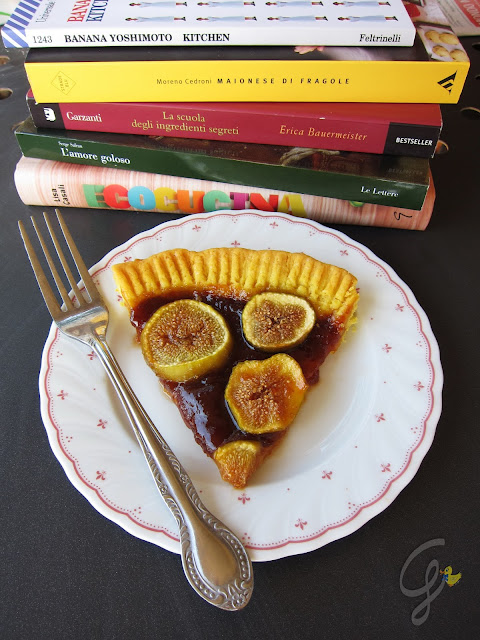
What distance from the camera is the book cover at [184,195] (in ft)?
8.46

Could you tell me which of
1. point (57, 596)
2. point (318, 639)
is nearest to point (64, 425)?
point (57, 596)

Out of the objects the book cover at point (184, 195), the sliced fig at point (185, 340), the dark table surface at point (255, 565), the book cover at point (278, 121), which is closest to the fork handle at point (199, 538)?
the dark table surface at point (255, 565)

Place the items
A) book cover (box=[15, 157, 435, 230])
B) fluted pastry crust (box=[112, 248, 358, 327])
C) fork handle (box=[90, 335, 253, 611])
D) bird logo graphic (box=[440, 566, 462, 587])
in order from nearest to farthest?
fork handle (box=[90, 335, 253, 611])
bird logo graphic (box=[440, 566, 462, 587])
fluted pastry crust (box=[112, 248, 358, 327])
book cover (box=[15, 157, 435, 230])

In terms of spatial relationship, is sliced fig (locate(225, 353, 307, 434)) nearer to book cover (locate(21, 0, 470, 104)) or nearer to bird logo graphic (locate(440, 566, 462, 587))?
bird logo graphic (locate(440, 566, 462, 587))

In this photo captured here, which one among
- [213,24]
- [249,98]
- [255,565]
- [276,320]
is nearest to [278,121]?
[249,98]

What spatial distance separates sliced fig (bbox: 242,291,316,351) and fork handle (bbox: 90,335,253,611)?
554 mm

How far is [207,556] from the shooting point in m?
1.57

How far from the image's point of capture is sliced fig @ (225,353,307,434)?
1921 mm

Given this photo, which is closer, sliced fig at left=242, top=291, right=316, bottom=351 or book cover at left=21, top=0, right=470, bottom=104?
sliced fig at left=242, top=291, right=316, bottom=351

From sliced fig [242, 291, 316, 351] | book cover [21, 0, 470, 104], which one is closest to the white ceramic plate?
sliced fig [242, 291, 316, 351]

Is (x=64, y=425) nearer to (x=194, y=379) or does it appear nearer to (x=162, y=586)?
(x=194, y=379)

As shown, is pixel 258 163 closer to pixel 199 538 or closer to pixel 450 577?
pixel 199 538

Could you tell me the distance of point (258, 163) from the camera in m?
2.44

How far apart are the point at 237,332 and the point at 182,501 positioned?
0.74 metres
